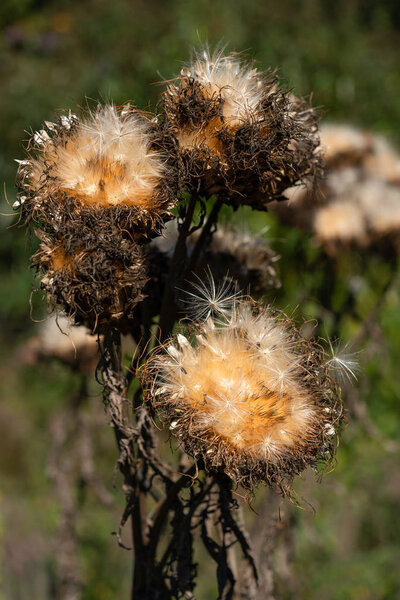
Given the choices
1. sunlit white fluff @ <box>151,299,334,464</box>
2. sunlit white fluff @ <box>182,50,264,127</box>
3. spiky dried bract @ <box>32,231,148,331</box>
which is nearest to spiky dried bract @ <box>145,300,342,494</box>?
sunlit white fluff @ <box>151,299,334,464</box>

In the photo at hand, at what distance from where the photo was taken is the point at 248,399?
1047 mm

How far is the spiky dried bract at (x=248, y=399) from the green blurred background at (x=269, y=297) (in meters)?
0.19

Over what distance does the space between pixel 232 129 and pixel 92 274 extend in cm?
40

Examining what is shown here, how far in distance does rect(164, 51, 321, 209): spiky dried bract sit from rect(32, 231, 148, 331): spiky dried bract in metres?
0.22

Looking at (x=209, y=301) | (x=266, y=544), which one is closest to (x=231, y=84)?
(x=209, y=301)

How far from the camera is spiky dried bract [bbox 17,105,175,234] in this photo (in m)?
1.08

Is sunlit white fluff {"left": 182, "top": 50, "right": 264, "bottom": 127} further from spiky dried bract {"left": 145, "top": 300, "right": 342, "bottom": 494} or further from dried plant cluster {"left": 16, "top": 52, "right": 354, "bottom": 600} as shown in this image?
spiky dried bract {"left": 145, "top": 300, "right": 342, "bottom": 494}

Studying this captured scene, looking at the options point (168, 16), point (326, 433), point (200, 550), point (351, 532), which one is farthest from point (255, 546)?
point (168, 16)

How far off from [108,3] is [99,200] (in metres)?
10.1

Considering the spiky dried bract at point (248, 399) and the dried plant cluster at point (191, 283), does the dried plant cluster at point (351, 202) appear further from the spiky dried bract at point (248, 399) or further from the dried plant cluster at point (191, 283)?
the spiky dried bract at point (248, 399)

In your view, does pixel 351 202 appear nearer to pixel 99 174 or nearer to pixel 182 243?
pixel 182 243

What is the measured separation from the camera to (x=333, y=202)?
2775mm

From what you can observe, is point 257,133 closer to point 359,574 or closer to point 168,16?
point 359,574

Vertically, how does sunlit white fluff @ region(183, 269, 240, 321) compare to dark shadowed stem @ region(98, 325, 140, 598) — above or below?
above
